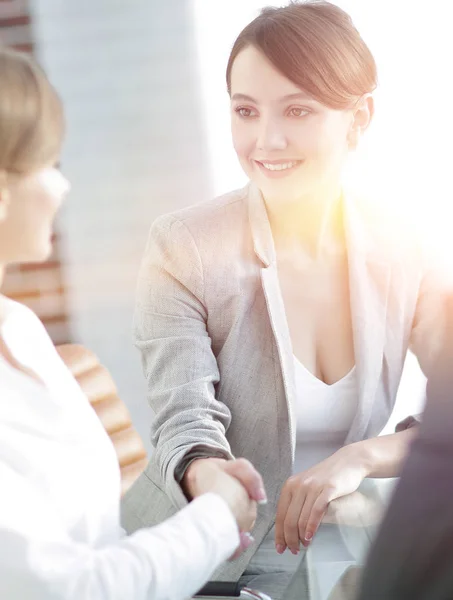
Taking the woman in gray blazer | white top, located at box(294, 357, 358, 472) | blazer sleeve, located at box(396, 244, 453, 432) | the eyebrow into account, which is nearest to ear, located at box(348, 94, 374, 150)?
the woman in gray blazer

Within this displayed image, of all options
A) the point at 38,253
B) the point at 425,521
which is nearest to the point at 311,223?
the point at 38,253

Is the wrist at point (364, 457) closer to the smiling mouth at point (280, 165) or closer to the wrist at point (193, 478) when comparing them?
the wrist at point (193, 478)

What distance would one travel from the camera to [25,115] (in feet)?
2.43

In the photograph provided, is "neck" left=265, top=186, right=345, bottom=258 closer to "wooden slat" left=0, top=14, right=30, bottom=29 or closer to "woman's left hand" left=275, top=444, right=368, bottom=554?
"woman's left hand" left=275, top=444, right=368, bottom=554

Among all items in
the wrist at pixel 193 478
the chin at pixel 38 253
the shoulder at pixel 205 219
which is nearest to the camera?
the chin at pixel 38 253

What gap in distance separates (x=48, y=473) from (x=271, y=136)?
2.41ft

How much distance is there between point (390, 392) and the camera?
4.77ft

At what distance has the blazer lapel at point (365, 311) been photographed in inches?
55.1

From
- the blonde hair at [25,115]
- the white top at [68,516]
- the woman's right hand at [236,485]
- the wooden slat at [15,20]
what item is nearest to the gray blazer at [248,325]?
the woman's right hand at [236,485]

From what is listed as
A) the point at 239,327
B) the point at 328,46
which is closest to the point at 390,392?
the point at 239,327

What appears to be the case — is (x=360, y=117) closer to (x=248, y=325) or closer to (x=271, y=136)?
(x=271, y=136)

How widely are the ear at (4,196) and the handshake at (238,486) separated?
1.20ft

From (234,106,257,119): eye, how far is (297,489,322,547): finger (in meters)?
0.58

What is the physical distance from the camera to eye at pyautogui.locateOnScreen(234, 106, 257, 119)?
132cm
